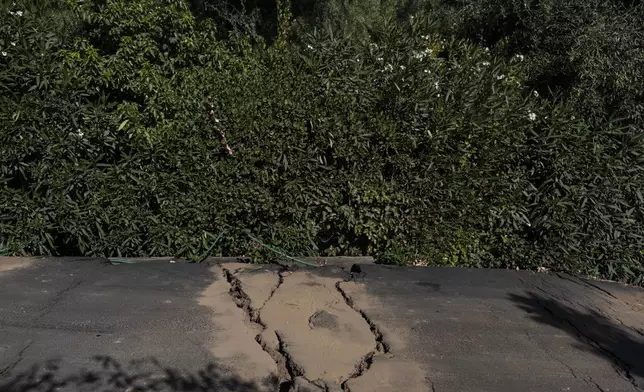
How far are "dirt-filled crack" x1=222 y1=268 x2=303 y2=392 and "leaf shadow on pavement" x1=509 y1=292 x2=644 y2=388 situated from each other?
7.38ft

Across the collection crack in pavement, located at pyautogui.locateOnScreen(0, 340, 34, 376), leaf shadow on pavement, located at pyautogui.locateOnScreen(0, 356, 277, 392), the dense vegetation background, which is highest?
the dense vegetation background

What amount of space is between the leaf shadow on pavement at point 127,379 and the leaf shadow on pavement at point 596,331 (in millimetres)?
2585

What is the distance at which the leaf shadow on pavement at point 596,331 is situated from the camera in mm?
4781

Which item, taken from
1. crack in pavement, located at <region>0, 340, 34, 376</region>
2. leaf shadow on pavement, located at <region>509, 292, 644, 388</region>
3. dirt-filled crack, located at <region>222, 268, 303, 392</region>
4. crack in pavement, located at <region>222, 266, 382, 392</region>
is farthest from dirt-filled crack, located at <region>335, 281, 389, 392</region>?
crack in pavement, located at <region>0, 340, 34, 376</region>

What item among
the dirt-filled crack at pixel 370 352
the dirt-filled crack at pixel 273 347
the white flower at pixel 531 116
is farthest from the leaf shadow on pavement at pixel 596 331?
the dirt-filled crack at pixel 273 347

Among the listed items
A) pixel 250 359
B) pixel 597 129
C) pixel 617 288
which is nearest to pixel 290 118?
pixel 250 359

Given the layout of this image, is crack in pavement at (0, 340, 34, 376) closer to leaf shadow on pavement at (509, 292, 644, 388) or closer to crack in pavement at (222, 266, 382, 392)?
crack in pavement at (222, 266, 382, 392)

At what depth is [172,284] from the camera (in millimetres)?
5535

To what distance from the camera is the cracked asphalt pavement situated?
4074 mm

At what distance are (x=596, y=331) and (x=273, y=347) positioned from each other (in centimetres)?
276

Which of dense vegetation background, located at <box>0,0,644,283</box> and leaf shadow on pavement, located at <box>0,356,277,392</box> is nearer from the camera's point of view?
leaf shadow on pavement, located at <box>0,356,277,392</box>

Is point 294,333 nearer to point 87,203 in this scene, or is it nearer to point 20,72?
point 87,203

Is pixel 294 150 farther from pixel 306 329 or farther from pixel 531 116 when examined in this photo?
pixel 531 116

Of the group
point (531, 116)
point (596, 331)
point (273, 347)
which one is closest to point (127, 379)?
point (273, 347)
